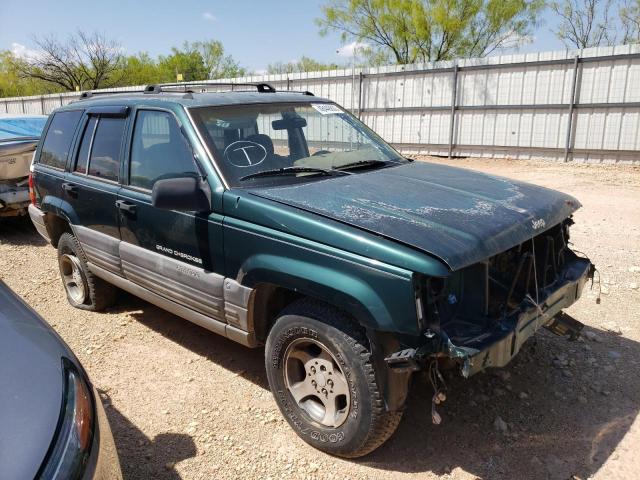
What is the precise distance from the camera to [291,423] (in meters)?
3.04

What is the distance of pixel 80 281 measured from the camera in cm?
490

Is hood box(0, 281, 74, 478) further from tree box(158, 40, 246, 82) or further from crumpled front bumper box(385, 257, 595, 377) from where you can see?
tree box(158, 40, 246, 82)

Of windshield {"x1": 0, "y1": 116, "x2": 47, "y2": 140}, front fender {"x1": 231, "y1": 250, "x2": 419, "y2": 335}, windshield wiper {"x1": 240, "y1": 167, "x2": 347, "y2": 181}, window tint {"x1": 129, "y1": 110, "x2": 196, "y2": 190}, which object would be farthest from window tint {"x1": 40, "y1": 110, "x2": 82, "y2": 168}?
windshield {"x1": 0, "y1": 116, "x2": 47, "y2": 140}

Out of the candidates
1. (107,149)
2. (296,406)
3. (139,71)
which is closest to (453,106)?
(107,149)

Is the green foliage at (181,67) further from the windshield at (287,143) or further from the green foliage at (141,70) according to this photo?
the windshield at (287,143)

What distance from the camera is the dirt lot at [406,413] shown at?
2816 mm

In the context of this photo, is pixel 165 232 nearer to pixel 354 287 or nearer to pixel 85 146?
pixel 85 146

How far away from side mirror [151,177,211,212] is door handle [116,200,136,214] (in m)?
0.79

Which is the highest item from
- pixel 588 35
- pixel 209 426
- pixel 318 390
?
pixel 588 35

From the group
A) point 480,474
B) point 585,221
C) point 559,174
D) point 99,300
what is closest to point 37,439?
point 480,474

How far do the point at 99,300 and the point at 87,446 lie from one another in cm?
332

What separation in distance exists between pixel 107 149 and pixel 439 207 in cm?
272

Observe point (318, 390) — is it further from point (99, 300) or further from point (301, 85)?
point (301, 85)

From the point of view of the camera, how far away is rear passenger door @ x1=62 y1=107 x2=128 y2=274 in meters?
4.03
